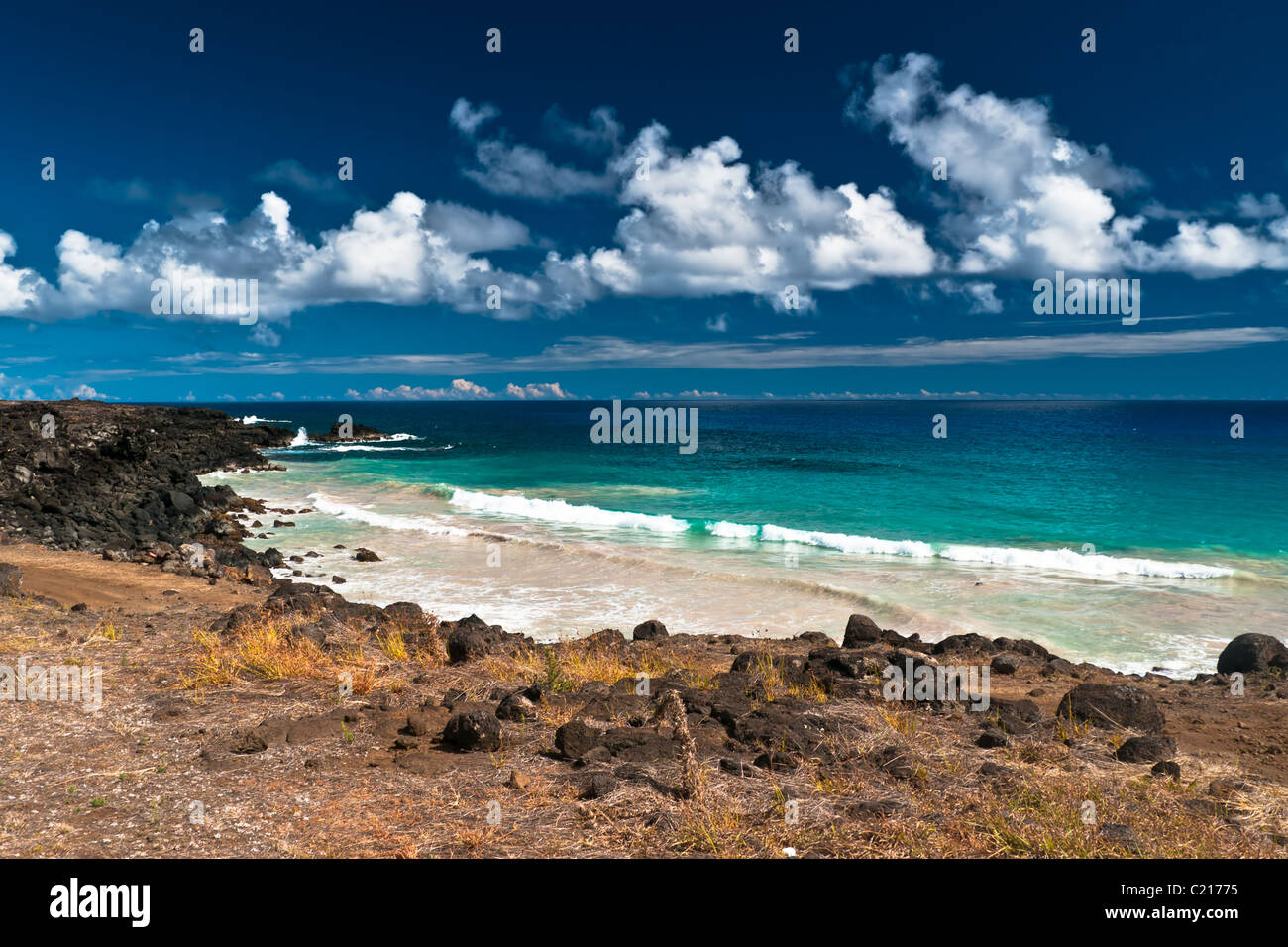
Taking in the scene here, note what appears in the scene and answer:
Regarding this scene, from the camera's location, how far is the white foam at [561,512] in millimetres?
29002

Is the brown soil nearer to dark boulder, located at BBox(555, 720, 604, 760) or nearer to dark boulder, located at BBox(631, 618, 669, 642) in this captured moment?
dark boulder, located at BBox(555, 720, 604, 760)

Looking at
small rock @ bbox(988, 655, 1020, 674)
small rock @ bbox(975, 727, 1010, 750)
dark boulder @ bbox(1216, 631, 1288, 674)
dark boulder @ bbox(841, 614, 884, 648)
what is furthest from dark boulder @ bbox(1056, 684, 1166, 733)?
dark boulder @ bbox(1216, 631, 1288, 674)

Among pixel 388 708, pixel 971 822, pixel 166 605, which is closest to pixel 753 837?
pixel 971 822

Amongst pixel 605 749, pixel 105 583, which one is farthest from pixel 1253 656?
pixel 105 583

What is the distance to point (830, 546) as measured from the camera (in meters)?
24.4

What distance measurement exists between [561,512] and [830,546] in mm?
12971

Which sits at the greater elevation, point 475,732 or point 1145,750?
point 475,732

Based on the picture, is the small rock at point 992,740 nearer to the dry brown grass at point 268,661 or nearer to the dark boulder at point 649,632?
the dry brown grass at point 268,661

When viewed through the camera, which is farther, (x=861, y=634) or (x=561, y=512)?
(x=561, y=512)

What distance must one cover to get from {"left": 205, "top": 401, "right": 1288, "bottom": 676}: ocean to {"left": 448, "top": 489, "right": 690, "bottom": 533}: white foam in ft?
0.53

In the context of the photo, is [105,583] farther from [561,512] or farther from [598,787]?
[561,512]

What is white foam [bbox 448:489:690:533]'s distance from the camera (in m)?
29.0

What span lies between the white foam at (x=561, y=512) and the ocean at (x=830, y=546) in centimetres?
16
